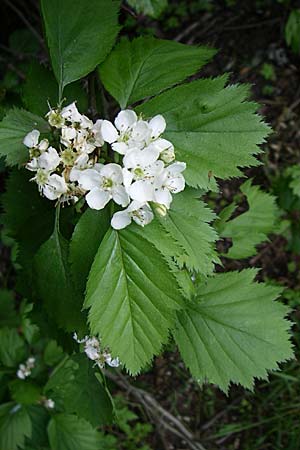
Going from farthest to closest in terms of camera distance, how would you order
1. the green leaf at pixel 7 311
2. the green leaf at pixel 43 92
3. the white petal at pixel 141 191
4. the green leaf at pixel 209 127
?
the green leaf at pixel 7 311 → the green leaf at pixel 43 92 → the green leaf at pixel 209 127 → the white petal at pixel 141 191

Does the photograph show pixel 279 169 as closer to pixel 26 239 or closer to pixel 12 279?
pixel 12 279

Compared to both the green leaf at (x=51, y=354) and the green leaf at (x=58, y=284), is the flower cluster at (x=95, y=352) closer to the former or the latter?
the green leaf at (x=58, y=284)

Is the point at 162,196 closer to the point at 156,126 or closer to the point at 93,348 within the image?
the point at 156,126

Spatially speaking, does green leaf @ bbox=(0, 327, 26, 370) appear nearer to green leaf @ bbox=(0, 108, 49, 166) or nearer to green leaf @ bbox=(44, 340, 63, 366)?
green leaf @ bbox=(44, 340, 63, 366)

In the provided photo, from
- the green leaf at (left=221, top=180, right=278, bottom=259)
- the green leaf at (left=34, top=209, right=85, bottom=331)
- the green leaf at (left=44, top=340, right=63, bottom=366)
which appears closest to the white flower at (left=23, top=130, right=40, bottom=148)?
the green leaf at (left=34, top=209, right=85, bottom=331)

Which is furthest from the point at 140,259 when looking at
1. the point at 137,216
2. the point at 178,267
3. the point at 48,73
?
the point at 48,73

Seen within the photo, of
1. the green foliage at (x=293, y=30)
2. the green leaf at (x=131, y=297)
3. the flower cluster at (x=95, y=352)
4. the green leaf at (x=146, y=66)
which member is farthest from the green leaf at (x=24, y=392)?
the green foliage at (x=293, y=30)
